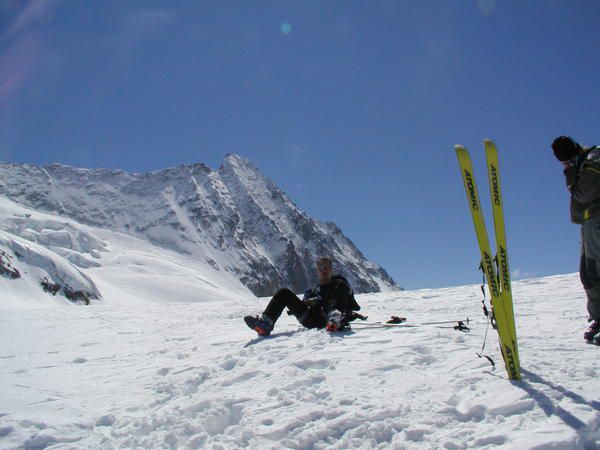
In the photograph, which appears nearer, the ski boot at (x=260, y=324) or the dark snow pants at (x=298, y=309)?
the ski boot at (x=260, y=324)

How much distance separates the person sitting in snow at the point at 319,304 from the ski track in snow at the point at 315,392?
365mm

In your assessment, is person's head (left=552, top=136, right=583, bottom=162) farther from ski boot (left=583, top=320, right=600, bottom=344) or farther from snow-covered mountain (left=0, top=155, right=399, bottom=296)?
snow-covered mountain (left=0, top=155, right=399, bottom=296)

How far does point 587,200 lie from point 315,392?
345cm

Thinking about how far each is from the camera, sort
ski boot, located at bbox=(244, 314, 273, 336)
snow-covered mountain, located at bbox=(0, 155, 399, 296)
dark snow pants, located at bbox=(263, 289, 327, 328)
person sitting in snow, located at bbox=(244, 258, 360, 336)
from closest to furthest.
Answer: ski boot, located at bbox=(244, 314, 273, 336), person sitting in snow, located at bbox=(244, 258, 360, 336), dark snow pants, located at bbox=(263, 289, 327, 328), snow-covered mountain, located at bbox=(0, 155, 399, 296)

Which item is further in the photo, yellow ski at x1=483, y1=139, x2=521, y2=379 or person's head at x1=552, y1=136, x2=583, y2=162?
person's head at x1=552, y1=136, x2=583, y2=162

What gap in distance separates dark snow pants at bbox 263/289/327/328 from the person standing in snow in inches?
149

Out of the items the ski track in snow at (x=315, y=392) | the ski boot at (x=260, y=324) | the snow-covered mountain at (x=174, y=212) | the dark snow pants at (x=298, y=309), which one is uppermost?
the snow-covered mountain at (x=174, y=212)

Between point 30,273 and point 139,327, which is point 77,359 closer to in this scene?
point 139,327

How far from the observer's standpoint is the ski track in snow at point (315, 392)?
3242 millimetres

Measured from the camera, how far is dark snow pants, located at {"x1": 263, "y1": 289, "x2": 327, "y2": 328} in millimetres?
7328

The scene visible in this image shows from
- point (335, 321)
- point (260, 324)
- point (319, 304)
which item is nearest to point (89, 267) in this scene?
point (260, 324)

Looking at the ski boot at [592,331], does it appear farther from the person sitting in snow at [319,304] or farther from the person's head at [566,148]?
the person sitting in snow at [319,304]

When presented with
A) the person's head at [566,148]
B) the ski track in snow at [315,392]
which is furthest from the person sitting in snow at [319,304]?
the person's head at [566,148]

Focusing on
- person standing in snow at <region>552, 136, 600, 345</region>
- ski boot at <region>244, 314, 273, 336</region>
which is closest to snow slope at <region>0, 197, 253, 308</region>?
ski boot at <region>244, 314, 273, 336</region>
